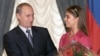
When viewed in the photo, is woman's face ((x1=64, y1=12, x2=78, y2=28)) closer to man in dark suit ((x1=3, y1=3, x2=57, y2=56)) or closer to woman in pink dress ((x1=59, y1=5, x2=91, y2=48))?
woman in pink dress ((x1=59, y1=5, x2=91, y2=48))

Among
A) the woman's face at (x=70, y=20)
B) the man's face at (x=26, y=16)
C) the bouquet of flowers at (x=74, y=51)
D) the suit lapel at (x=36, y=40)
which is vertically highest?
the bouquet of flowers at (x=74, y=51)

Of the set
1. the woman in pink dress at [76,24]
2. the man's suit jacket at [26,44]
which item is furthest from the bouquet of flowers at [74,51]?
the woman in pink dress at [76,24]

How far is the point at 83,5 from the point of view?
391 cm

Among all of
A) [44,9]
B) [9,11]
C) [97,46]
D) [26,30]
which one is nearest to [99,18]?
[97,46]

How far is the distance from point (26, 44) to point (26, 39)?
5cm

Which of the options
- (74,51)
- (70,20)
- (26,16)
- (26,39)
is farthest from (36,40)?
(74,51)

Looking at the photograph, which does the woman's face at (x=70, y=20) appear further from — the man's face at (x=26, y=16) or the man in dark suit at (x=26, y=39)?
the man's face at (x=26, y=16)

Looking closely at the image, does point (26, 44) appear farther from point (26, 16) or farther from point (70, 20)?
point (70, 20)

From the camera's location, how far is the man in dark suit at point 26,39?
223 centimetres

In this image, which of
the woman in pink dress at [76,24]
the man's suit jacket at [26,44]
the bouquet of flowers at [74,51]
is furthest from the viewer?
the woman in pink dress at [76,24]

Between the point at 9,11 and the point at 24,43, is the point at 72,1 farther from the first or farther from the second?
the point at 24,43

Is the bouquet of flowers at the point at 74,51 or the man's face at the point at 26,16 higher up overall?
the bouquet of flowers at the point at 74,51

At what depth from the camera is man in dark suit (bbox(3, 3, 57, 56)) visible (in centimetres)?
223

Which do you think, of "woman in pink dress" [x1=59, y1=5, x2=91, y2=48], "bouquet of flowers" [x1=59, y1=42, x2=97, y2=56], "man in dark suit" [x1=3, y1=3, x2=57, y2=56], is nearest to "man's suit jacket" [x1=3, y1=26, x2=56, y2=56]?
"man in dark suit" [x1=3, y1=3, x2=57, y2=56]
